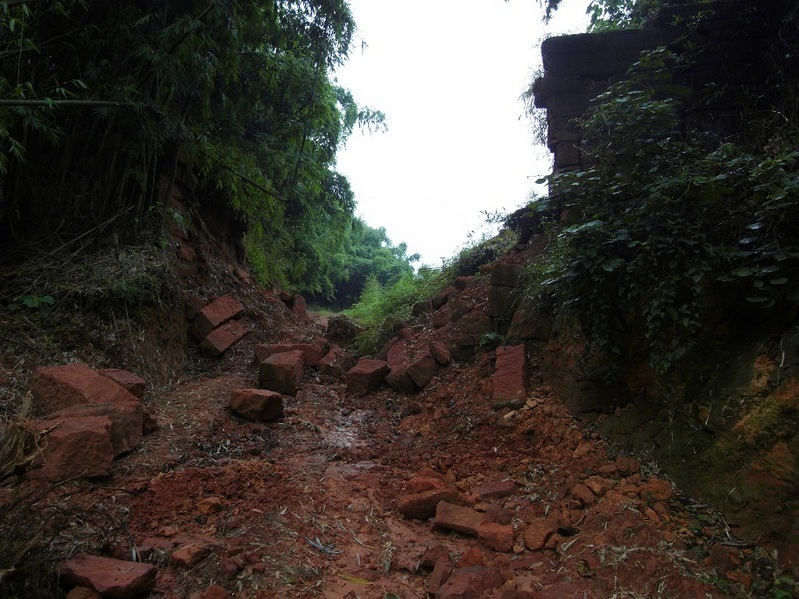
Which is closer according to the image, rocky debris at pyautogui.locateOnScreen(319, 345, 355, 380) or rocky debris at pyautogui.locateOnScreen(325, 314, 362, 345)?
rocky debris at pyautogui.locateOnScreen(319, 345, 355, 380)

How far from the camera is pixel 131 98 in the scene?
4.80 m

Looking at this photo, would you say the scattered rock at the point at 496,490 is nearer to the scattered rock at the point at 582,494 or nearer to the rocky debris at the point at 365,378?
the scattered rock at the point at 582,494

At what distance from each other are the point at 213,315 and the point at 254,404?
2.20 metres

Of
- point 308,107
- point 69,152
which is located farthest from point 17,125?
point 308,107

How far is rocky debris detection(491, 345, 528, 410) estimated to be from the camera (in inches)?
157

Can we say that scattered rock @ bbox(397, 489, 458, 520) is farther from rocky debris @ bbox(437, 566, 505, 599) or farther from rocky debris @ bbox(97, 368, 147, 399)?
rocky debris @ bbox(97, 368, 147, 399)

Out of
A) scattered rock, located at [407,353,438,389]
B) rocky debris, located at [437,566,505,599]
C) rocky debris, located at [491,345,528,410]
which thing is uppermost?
scattered rock, located at [407,353,438,389]

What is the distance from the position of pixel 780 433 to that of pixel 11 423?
3290mm

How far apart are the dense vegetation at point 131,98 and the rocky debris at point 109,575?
3.28 m

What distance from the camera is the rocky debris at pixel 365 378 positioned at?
5508 millimetres

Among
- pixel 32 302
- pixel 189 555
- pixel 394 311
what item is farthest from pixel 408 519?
pixel 394 311

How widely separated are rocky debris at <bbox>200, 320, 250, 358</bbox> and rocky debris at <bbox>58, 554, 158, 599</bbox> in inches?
155

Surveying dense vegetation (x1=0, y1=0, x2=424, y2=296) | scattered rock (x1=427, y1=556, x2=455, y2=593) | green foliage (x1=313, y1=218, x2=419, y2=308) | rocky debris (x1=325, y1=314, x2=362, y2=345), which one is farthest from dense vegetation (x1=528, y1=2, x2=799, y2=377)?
green foliage (x1=313, y1=218, x2=419, y2=308)

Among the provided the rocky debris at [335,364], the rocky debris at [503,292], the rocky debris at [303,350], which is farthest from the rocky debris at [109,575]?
the rocky debris at [335,364]
